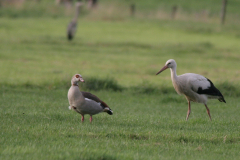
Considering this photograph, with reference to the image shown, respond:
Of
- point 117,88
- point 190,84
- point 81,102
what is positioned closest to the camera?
point 81,102

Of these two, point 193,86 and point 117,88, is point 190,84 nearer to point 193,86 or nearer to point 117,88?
point 193,86

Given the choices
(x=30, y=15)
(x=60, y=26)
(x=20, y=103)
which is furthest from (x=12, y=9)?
(x=20, y=103)

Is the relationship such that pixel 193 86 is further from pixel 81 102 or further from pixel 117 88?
pixel 117 88

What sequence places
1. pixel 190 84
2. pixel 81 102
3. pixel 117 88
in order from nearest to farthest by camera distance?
pixel 81 102 < pixel 190 84 < pixel 117 88

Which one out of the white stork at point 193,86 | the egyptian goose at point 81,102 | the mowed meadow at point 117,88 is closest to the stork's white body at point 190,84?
the white stork at point 193,86

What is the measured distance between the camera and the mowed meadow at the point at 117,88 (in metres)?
7.10

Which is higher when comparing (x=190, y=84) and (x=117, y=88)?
(x=190, y=84)

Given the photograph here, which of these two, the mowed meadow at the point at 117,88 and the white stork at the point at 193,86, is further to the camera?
the white stork at the point at 193,86

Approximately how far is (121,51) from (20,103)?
16.0 meters

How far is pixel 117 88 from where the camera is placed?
1599 cm

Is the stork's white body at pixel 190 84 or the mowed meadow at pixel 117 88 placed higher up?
the stork's white body at pixel 190 84

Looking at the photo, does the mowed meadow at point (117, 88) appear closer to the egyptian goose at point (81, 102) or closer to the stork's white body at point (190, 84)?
the egyptian goose at point (81, 102)

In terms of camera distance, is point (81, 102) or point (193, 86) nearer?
point (81, 102)

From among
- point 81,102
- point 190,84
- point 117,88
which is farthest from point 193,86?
point 117,88
